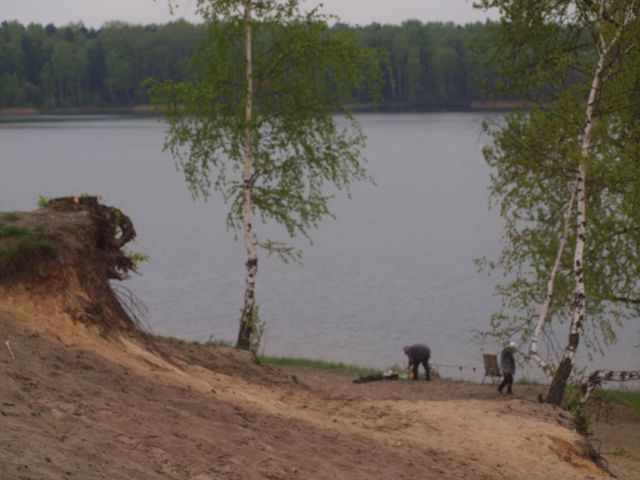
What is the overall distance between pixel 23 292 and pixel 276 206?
12.4 metres

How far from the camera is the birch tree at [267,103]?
26047mm

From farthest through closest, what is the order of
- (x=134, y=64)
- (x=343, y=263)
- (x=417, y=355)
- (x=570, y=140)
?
(x=134, y=64), (x=343, y=263), (x=417, y=355), (x=570, y=140)

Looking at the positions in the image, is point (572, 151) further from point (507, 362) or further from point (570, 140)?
point (507, 362)

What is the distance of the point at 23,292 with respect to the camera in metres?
14.8

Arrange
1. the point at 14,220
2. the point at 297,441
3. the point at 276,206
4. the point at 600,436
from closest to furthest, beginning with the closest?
the point at 297,441, the point at 14,220, the point at 600,436, the point at 276,206

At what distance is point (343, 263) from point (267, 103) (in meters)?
21.8

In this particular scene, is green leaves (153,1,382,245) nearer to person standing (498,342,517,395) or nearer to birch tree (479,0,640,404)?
birch tree (479,0,640,404)

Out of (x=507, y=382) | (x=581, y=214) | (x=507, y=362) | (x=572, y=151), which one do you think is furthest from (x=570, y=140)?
(x=507, y=382)

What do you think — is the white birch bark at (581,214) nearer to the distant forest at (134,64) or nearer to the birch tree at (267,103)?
the birch tree at (267,103)

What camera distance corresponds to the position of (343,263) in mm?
47969

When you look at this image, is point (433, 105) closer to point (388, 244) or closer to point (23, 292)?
point (388, 244)

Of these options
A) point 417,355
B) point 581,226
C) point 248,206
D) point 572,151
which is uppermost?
point 572,151

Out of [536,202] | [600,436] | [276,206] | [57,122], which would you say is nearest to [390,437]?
[600,436]

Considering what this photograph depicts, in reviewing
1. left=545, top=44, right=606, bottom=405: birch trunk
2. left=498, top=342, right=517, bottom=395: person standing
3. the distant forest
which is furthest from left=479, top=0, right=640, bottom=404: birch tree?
the distant forest
